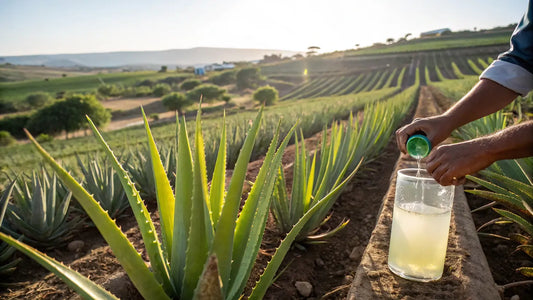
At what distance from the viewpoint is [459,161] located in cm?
93

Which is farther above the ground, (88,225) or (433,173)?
(433,173)

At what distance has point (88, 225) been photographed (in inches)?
88.0

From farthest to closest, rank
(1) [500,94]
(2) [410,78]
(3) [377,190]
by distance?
(2) [410,78]
(3) [377,190]
(1) [500,94]

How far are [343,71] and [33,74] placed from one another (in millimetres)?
102674

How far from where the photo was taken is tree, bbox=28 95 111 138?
118 ft

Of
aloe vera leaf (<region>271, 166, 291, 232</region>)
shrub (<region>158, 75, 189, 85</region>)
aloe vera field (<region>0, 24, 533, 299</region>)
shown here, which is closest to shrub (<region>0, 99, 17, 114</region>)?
shrub (<region>158, 75, 189, 85</region>)

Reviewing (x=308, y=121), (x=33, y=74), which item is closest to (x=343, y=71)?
(x=308, y=121)

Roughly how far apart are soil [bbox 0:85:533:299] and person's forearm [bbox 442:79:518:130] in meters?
0.73

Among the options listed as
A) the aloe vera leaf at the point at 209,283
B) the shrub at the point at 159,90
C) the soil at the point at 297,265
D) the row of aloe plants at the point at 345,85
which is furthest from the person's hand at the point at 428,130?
the shrub at the point at 159,90

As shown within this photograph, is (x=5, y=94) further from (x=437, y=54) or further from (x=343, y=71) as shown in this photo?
(x=437, y=54)

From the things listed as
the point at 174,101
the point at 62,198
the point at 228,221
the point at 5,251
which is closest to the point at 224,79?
the point at 174,101

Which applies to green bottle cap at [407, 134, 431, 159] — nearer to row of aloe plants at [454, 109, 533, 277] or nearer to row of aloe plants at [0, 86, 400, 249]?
row of aloe plants at [454, 109, 533, 277]

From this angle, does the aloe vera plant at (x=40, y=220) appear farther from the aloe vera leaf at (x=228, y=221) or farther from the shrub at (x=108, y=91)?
the shrub at (x=108, y=91)

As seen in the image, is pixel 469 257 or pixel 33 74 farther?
pixel 33 74
